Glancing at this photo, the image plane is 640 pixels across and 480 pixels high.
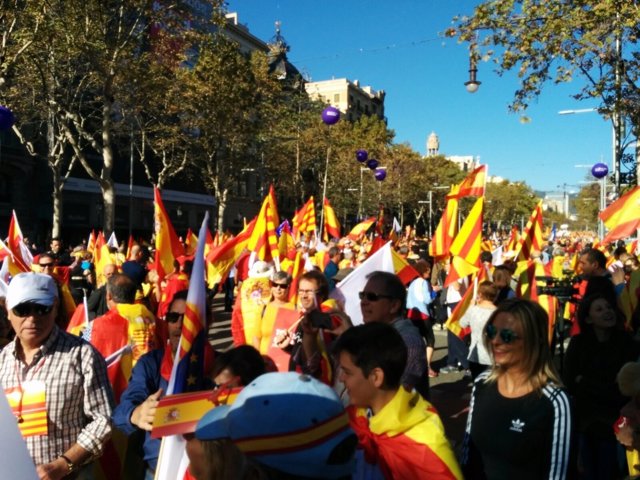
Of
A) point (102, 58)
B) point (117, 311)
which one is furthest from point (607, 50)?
point (102, 58)

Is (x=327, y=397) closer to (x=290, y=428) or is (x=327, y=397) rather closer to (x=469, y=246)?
(x=290, y=428)

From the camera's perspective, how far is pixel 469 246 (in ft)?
25.9

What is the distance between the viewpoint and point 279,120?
36.5 m

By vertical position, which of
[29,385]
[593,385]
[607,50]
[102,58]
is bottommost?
[593,385]

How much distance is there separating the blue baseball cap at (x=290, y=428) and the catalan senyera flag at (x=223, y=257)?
24.8 feet

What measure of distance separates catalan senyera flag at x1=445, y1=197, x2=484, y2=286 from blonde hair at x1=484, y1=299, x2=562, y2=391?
5.01 metres

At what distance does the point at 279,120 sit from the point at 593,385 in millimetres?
33911

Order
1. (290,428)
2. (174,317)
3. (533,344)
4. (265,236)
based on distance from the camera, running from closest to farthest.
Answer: (290,428), (533,344), (174,317), (265,236)

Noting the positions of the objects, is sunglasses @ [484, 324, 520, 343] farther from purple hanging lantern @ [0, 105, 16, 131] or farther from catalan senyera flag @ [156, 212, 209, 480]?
purple hanging lantern @ [0, 105, 16, 131]

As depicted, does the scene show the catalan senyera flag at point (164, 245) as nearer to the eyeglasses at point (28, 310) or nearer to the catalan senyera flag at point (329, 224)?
the eyeglasses at point (28, 310)

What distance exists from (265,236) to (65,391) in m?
6.52

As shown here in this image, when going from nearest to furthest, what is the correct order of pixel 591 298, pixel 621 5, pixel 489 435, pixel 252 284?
1. pixel 489 435
2. pixel 591 298
3. pixel 252 284
4. pixel 621 5

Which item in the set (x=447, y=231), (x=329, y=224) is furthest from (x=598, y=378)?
(x=329, y=224)

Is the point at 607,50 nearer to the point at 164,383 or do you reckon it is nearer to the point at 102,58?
the point at 164,383
